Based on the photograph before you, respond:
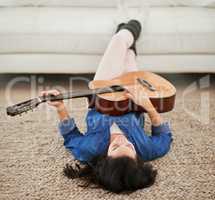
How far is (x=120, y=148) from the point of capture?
4.97 ft

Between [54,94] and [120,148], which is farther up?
[54,94]

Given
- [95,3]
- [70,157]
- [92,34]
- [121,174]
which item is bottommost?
[70,157]

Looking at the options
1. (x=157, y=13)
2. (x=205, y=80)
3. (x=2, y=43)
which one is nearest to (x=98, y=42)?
(x=157, y=13)

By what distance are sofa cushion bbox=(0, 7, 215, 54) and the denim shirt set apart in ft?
2.03

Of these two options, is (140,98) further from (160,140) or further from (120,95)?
(160,140)

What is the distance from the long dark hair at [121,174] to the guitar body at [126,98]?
0.23 m

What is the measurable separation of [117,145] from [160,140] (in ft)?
0.75

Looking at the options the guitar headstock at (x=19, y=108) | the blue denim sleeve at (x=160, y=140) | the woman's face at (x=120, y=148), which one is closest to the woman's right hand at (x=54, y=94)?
the guitar headstock at (x=19, y=108)

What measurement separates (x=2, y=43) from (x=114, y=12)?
2.14 feet

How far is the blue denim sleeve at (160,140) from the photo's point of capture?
1673mm

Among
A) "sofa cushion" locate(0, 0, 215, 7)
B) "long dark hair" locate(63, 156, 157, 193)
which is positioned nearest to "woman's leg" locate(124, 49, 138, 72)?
"sofa cushion" locate(0, 0, 215, 7)

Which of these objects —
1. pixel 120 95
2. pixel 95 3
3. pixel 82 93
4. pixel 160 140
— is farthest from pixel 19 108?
pixel 95 3

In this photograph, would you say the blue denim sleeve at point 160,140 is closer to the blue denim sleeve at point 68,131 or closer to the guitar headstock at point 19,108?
the blue denim sleeve at point 68,131

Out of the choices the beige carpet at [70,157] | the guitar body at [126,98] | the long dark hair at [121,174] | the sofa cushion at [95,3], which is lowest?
the beige carpet at [70,157]
